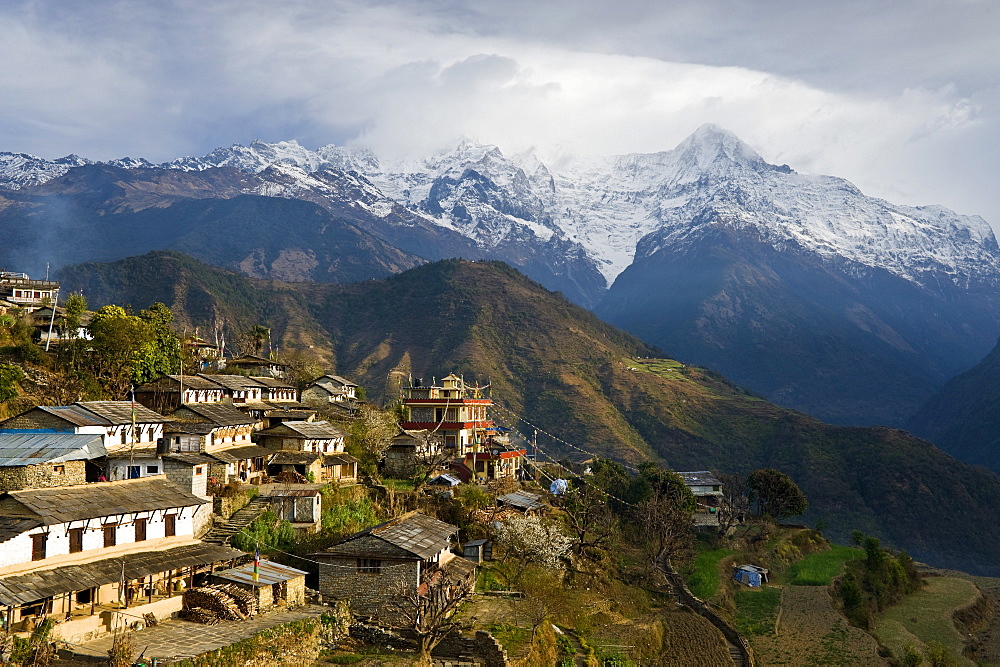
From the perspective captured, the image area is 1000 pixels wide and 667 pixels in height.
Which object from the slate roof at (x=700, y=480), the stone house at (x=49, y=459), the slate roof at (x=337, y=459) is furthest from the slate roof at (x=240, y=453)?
the slate roof at (x=700, y=480)

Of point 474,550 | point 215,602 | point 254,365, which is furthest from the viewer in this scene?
point 254,365

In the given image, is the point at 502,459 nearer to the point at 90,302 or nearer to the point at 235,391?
the point at 235,391

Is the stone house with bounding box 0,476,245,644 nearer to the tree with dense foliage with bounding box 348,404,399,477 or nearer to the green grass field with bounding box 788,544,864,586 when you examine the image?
the tree with dense foliage with bounding box 348,404,399,477

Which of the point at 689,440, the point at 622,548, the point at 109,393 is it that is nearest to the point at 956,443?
the point at 689,440

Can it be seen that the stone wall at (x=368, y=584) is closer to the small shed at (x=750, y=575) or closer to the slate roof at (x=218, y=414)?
the slate roof at (x=218, y=414)

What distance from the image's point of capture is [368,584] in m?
32.9

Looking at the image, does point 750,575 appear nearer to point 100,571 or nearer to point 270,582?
point 270,582

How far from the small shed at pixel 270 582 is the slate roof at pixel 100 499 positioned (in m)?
3.90

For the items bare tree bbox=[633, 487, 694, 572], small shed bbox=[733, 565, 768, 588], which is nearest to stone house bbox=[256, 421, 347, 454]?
bare tree bbox=[633, 487, 694, 572]

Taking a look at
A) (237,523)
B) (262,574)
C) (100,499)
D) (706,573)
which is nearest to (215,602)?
(262,574)

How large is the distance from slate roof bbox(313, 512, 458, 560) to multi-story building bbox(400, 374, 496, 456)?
98.4 ft

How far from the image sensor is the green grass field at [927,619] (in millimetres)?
49625

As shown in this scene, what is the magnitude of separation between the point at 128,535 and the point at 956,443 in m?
201

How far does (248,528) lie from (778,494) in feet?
170
